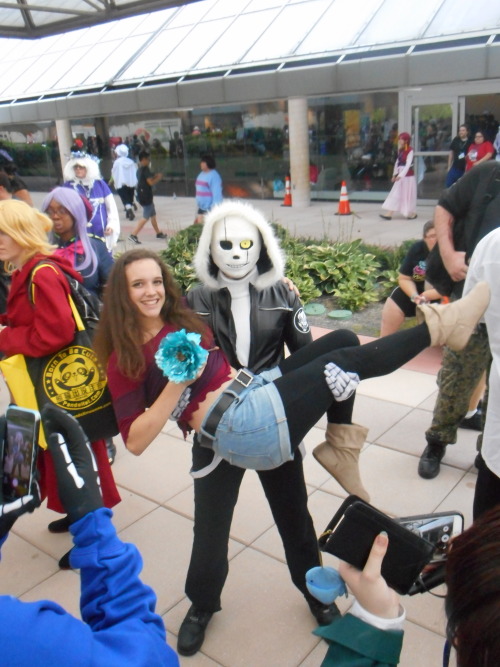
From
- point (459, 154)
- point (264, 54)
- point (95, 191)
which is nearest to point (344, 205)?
point (459, 154)

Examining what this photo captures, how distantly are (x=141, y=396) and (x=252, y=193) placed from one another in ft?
53.8

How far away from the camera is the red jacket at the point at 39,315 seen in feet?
8.80

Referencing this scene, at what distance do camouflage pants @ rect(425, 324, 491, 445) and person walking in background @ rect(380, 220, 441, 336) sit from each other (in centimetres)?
110

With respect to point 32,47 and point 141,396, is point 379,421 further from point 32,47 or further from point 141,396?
point 32,47

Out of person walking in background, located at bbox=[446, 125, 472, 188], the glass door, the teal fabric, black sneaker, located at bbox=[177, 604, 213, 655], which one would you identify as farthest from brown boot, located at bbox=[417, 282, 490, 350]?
the glass door

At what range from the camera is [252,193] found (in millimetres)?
17938

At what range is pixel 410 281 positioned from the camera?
475 cm

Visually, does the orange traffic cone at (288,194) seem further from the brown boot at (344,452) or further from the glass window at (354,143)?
the brown boot at (344,452)

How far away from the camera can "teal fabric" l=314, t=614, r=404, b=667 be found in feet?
3.77

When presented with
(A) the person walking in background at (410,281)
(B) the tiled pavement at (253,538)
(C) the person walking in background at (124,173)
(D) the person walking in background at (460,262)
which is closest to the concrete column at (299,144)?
(C) the person walking in background at (124,173)

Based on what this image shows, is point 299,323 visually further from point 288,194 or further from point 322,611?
point 288,194

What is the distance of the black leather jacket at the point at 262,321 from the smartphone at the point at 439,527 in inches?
46.4

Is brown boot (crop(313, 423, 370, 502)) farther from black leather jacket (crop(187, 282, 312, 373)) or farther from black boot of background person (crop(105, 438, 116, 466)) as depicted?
black boot of background person (crop(105, 438, 116, 466))

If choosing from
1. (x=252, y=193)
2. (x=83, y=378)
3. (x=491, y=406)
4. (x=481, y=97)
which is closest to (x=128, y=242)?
(x=252, y=193)
